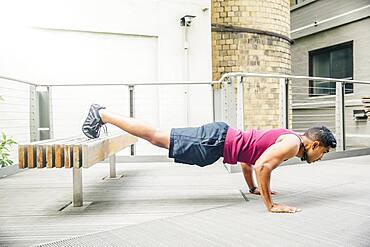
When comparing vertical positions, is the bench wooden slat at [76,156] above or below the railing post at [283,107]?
below

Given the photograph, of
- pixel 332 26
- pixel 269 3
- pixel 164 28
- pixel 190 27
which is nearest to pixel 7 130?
pixel 164 28

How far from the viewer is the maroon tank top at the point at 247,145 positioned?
8.29ft

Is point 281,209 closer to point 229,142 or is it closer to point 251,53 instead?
point 229,142

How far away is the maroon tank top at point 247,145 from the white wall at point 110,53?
12.9ft

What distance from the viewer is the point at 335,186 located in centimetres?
319

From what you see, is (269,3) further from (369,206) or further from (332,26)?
(369,206)

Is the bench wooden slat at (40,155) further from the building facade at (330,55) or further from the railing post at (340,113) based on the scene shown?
the building facade at (330,55)

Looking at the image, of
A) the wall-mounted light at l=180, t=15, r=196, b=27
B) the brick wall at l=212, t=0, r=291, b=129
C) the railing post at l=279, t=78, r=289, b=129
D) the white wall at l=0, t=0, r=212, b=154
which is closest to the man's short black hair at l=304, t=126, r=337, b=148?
the railing post at l=279, t=78, r=289, b=129

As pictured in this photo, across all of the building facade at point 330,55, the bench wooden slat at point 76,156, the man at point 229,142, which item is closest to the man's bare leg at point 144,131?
the man at point 229,142

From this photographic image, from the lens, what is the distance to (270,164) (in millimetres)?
2293

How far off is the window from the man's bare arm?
6.86m

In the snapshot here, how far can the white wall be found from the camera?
18.6 feet

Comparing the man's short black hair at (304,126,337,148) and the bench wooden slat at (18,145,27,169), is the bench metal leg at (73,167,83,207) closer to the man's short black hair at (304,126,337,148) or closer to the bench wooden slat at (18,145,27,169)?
the bench wooden slat at (18,145,27,169)

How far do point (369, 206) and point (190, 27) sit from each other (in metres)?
4.93
